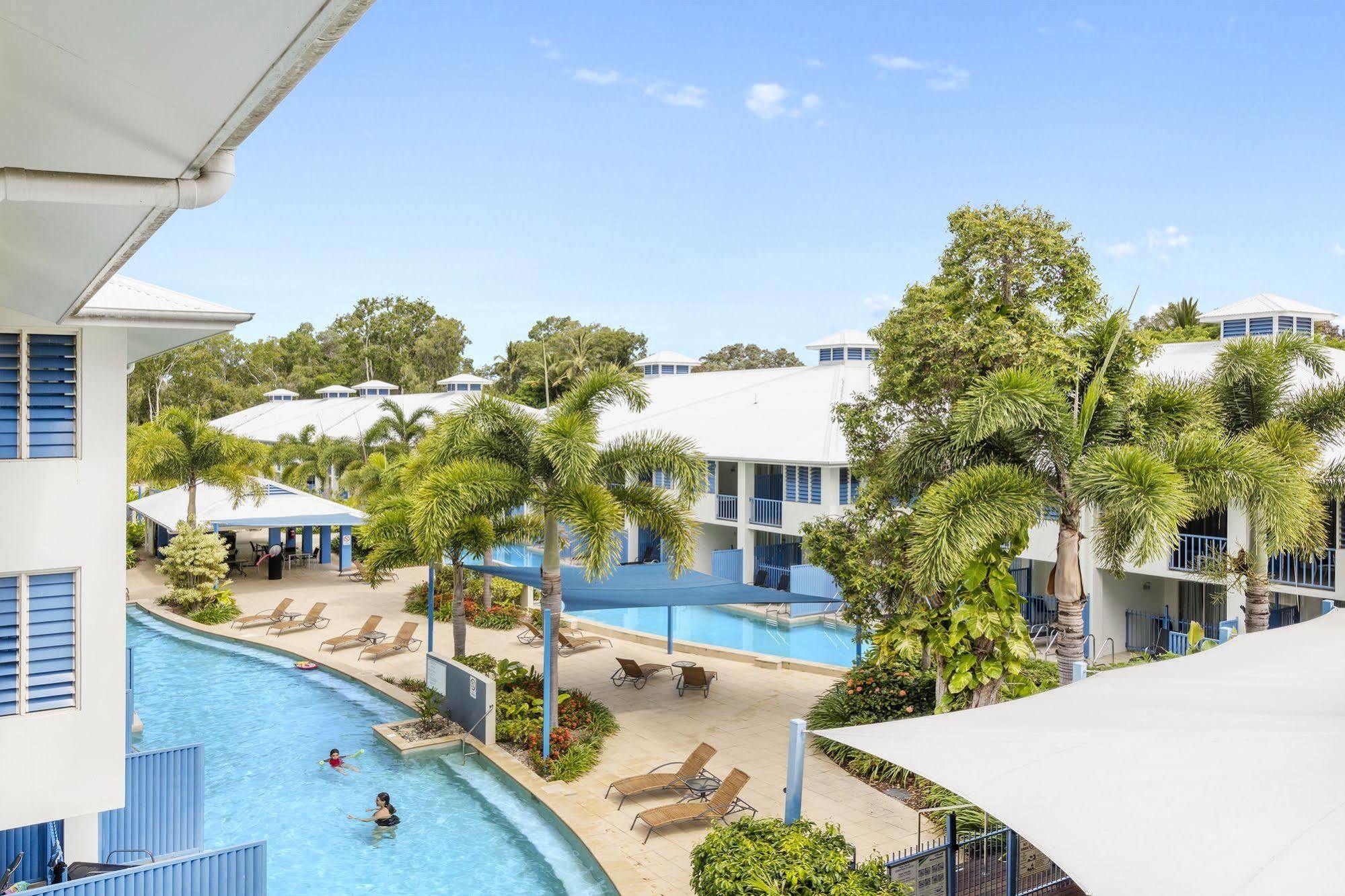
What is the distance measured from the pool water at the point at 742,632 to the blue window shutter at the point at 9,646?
13557mm

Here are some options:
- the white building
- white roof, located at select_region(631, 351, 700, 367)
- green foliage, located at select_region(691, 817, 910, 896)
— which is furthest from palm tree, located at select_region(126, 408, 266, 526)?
white roof, located at select_region(631, 351, 700, 367)

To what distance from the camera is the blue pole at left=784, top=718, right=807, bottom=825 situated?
868 cm

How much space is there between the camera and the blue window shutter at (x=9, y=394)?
7.91 meters

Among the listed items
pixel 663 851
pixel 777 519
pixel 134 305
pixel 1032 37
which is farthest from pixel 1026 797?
pixel 1032 37

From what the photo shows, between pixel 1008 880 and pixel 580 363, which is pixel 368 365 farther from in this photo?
pixel 1008 880

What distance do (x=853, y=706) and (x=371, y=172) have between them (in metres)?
103

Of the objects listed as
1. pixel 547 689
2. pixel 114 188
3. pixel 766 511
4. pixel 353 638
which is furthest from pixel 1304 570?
pixel 114 188

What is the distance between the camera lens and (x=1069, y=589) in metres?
12.5

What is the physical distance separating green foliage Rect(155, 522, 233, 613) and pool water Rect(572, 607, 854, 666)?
9.03m

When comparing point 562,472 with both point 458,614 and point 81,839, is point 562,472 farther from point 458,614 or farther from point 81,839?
point 81,839

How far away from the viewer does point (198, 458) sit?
26.4 metres

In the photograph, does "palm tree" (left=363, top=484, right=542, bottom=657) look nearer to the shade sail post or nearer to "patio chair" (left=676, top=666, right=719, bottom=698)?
the shade sail post

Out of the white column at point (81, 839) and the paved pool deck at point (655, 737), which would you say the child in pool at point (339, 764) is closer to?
the paved pool deck at point (655, 737)

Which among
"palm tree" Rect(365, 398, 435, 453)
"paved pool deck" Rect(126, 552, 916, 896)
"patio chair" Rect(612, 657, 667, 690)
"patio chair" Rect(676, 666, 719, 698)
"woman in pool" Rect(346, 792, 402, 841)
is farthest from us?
"palm tree" Rect(365, 398, 435, 453)
